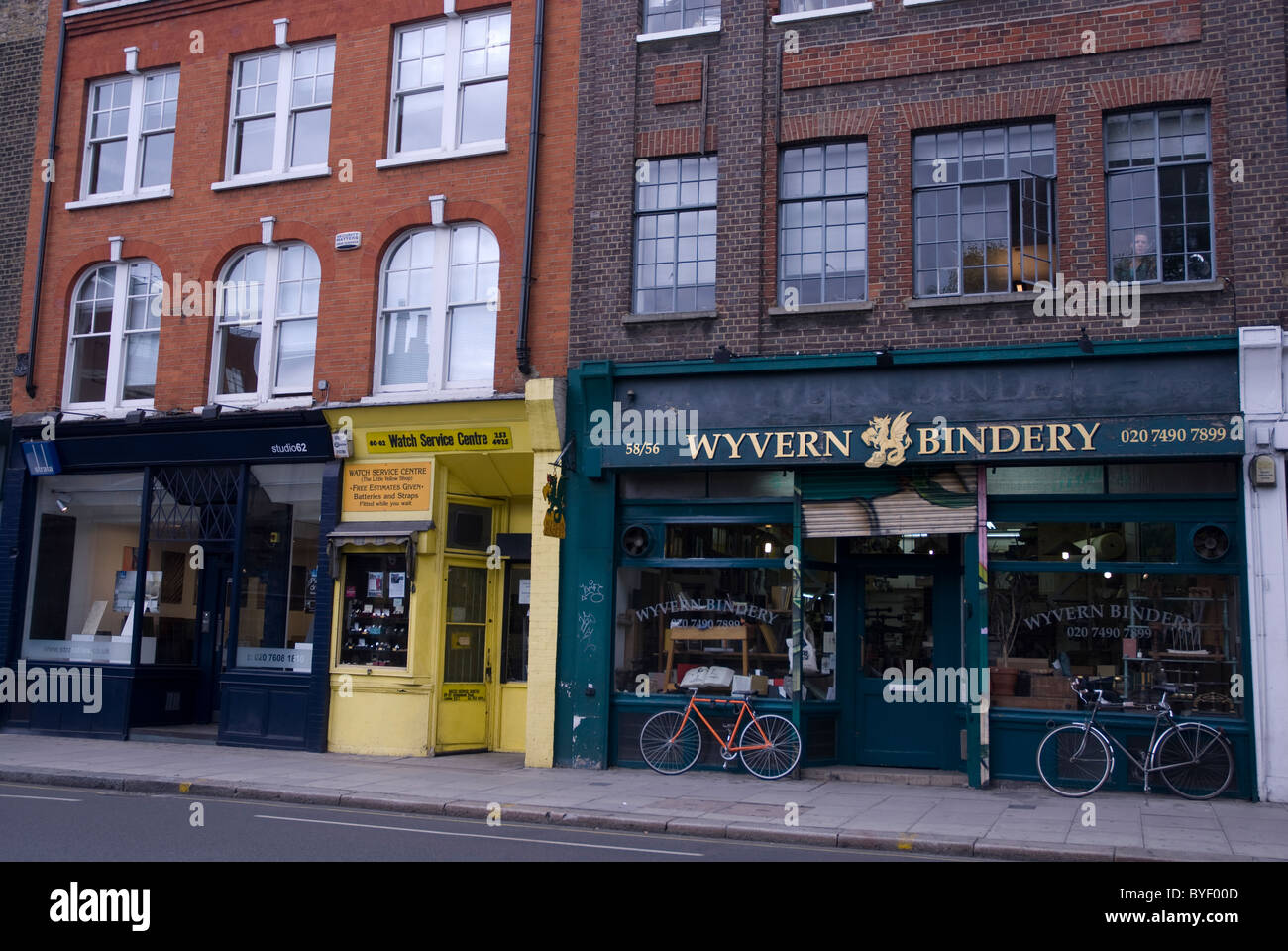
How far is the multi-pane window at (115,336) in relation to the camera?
18750 millimetres

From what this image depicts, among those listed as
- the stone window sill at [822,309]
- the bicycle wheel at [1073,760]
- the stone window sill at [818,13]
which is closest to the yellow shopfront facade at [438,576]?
the stone window sill at [822,309]

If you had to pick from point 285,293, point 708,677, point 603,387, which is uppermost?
point 285,293

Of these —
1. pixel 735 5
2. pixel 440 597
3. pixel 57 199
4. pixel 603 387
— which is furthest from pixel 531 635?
pixel 57 199

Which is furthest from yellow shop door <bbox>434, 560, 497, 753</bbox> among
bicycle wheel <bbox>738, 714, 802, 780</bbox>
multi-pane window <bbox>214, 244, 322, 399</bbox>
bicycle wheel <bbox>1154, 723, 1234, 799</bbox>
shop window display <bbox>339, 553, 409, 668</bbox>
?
bicycle wheel <bbox>1154, 723, 1234, 799</bbox>

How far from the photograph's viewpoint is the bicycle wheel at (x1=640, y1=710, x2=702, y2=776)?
14734mm

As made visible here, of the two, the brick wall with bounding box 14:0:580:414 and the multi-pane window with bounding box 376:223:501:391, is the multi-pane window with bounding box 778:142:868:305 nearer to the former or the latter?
the brick wall with bounding box 14:0:580:414

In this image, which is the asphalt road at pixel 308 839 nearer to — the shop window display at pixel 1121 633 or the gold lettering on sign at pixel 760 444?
the shop window display at pixel 1121 633

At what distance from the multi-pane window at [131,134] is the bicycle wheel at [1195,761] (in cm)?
1622

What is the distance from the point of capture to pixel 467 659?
17.1m

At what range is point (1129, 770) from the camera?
43.1 ft

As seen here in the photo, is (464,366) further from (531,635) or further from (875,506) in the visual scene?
(875,506)

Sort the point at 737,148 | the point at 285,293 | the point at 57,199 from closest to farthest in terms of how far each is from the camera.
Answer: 1. the point at 737,148
2. the point at 285,293
3. the point at 57,199

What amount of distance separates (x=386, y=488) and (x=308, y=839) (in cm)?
756

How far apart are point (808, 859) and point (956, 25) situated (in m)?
10.3
